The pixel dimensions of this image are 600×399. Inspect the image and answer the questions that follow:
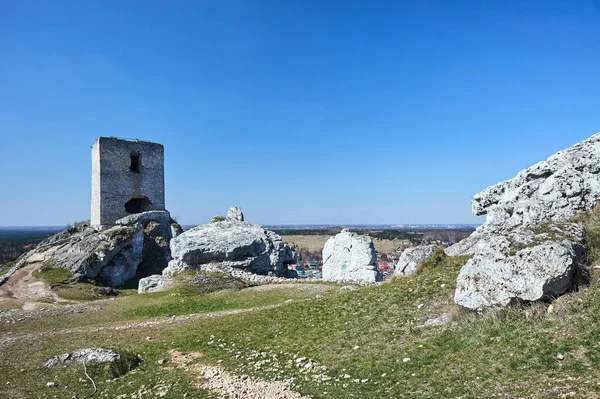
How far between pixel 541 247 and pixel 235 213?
89.2ft

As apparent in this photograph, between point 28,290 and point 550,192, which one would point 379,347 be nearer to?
point 550,192

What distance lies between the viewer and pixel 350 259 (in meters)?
24.8

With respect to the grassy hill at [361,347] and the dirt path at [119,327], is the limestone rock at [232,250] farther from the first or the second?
the grassy hill at [361,347]

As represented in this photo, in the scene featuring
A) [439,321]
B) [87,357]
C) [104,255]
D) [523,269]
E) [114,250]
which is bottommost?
[87,357]

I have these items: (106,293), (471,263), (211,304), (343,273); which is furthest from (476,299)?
(106,293)

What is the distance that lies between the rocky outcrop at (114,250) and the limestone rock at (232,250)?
6.67 m

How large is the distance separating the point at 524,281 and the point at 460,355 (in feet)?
7.49

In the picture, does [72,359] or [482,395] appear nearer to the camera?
[482,395]

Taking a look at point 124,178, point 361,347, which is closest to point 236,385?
point 361,347

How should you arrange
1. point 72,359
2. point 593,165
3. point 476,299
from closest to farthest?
1. point 476,299
2. point 72,359
3. point 593,165

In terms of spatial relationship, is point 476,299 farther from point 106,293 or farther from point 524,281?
point 106,293

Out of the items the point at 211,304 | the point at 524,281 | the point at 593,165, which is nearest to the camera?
the point at 524,281

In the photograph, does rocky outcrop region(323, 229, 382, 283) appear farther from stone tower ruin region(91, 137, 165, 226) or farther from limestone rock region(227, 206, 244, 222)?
stone tower ruin region(91, 137, 165, 226)

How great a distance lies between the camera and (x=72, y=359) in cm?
1067
